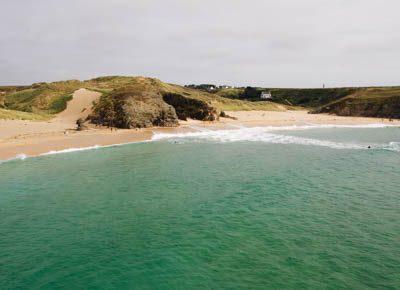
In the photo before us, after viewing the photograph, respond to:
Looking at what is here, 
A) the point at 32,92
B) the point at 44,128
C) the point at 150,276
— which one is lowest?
the point at 150,276

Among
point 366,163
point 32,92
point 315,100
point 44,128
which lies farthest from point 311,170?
point 315,100

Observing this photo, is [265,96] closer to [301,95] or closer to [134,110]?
[301,95]

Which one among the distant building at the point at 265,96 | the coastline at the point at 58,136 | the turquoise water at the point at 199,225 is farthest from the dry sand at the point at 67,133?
the distant building at the point at 265,96

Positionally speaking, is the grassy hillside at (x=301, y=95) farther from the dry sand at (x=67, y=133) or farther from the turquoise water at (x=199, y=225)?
the turquoise water at (x=199, y=225)

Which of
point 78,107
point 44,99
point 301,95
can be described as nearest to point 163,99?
point 78,107

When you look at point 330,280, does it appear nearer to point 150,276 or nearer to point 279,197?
point 150,276

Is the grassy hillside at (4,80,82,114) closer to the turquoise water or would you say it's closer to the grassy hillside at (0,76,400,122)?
the grassy hillside at (0,76,400,122)

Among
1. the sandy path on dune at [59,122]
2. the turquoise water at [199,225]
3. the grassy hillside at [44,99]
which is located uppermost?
the grassy hillside at [44,99]

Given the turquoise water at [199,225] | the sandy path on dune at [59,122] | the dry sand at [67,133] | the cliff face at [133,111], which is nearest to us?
the turquoise water at [199,225]
